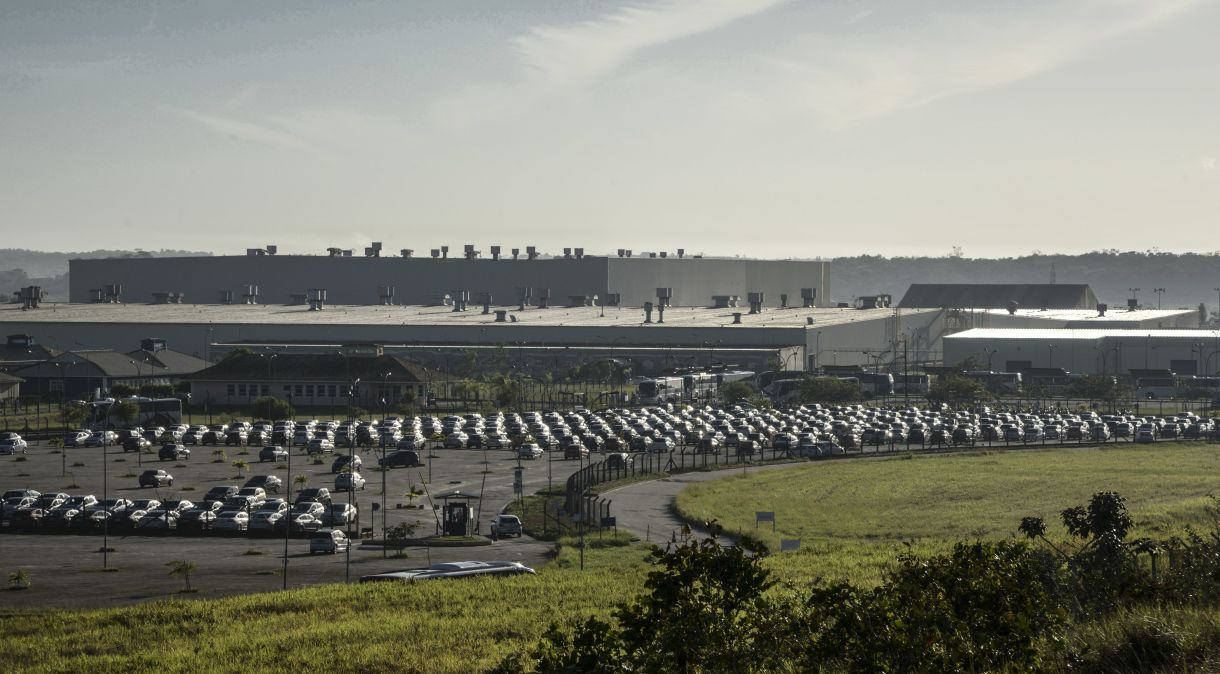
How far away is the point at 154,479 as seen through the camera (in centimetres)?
5659

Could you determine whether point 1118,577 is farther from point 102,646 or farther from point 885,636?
point 102,646

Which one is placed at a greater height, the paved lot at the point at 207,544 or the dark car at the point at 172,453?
the dark car at the point at 172,453

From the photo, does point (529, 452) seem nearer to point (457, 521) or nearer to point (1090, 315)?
point (457, 521)

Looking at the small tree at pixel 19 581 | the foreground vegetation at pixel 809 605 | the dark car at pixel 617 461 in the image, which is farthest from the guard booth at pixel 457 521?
the dark car at pixel 617 461

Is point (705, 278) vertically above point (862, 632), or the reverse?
point (705, 278)

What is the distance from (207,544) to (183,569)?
7.99 metres

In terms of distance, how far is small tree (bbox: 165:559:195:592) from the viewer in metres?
37.0

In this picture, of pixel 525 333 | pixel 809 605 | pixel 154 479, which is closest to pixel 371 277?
pixel 525 333

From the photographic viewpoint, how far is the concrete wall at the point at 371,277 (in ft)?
545

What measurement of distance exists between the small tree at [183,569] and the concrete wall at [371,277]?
124993 mm

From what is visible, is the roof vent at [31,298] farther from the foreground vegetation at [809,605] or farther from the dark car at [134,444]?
the foreground vegetation at [809,605]

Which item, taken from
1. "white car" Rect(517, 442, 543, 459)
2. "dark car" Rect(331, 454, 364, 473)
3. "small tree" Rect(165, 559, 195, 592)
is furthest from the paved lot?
"white car" Rect(517, 442, 543, 459)

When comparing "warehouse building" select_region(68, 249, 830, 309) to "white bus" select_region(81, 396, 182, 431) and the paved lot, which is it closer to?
"white bus" select_region(81, 396, 182, 431)

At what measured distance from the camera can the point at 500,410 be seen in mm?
93562
